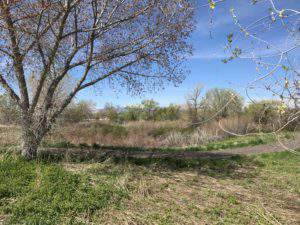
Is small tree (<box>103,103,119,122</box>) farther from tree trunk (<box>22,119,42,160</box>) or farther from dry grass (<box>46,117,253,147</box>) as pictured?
tree trunk (<box>22,119,42,160</box>)

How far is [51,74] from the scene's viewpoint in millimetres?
9070

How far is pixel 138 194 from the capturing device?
658cm

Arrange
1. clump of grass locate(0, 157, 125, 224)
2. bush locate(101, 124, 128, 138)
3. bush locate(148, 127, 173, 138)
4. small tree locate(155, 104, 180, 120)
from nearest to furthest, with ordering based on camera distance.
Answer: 1. clump of grass locate(0, 157, 125, 224)
2. bush locate(101, 124, 128, 138)
3. bush locate(148, 127, 173, 138)
4. small tree locate(155, 104, 180, 120)

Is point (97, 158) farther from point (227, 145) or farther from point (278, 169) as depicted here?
point (227, 145)

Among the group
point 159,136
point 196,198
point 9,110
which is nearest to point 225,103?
point 196,198

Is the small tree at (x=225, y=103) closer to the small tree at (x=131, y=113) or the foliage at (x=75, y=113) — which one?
the foliage at (x=75, y=113)

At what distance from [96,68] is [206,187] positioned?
4237 mm

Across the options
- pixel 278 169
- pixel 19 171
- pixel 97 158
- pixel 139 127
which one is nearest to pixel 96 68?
pixel 97 158

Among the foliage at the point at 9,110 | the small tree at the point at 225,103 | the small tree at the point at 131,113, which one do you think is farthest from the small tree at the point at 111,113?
the foliage at the point at 9,110

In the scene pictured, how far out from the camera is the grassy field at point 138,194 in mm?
5559

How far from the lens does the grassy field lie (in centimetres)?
556

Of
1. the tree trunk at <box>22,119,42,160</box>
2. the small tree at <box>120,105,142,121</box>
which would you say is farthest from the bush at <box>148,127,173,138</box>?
the small tree at <box>120,105,142,121</box>

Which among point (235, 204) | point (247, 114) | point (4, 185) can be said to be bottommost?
point (235, 204)

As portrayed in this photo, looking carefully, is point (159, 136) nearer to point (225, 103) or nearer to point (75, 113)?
point (75, 113)
